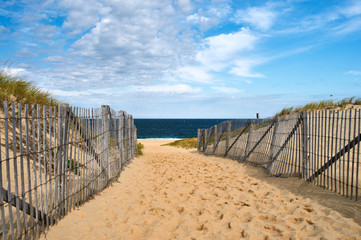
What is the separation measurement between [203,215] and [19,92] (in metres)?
6.95

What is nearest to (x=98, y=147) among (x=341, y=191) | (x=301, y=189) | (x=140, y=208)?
(x=140, y=208)

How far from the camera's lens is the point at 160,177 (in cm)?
764

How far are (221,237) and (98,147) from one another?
3401 mm

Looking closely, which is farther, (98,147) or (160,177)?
(160,177)

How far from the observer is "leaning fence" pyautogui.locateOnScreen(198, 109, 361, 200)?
4.93m

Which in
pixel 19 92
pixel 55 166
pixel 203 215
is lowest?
pixel 203 215

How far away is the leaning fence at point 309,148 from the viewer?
493 cm

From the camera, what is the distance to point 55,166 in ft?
12.4

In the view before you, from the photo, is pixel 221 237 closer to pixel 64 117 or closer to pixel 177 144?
pixel 64 117

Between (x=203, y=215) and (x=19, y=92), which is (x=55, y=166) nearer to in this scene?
(x=203, y=215)

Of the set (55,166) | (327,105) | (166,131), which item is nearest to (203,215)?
(55,166)

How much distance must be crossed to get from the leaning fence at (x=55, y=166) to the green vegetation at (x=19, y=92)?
156cm

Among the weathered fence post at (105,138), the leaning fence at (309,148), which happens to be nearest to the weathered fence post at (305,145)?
the leaning fence at (309,148)

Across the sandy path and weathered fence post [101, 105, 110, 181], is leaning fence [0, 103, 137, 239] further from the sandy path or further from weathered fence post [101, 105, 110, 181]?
the sandy path
